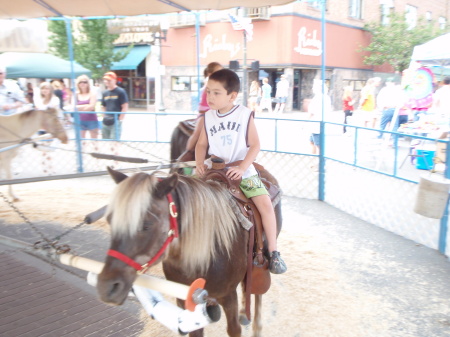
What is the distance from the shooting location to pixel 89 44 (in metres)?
22.2

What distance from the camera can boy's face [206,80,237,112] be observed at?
256 cm

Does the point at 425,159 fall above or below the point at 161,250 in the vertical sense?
below

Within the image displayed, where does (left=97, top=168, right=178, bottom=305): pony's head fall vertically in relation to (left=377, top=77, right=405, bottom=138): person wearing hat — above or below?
below

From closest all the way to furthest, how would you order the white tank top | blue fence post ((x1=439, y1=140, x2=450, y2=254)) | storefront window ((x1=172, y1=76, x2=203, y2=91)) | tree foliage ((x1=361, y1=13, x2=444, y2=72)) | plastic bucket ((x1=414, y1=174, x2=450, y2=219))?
the white tank top < plastic bucket ((x1=414, y1=174, x2=450, y2=219)) < blue fence post ((x1=439, y1=140, x2=450, y2=254)) < storefront window ((x1=172, y1=76, x2=203, y2=91)) < tree foliage ((x1=361, y1=13, x2=444, y2=72))

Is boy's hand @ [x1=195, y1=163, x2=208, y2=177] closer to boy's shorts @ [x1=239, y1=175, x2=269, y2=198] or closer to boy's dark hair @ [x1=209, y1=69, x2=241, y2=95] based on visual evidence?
Answer: boy's shorts @ [x1=239, y1=175, x2=269, y2=198]

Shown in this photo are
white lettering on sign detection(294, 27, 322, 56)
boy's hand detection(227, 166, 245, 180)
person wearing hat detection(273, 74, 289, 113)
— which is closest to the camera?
boy's hand detection(227, 166, 245, 180)

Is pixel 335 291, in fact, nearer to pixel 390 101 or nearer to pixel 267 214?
pixel 267 214

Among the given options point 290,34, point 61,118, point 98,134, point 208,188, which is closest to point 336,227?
point 208,188

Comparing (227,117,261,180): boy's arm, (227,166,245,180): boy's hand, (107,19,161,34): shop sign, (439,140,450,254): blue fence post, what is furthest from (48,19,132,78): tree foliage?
(227,166,245,180): boy's hand

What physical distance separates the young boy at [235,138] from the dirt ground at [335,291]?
0.84 meters

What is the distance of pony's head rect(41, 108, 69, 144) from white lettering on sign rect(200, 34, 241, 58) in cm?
1556

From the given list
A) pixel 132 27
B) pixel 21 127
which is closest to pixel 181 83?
pixel 132 27

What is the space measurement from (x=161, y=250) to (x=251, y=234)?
80cm

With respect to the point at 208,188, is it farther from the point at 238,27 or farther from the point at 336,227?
the point at 238,27
